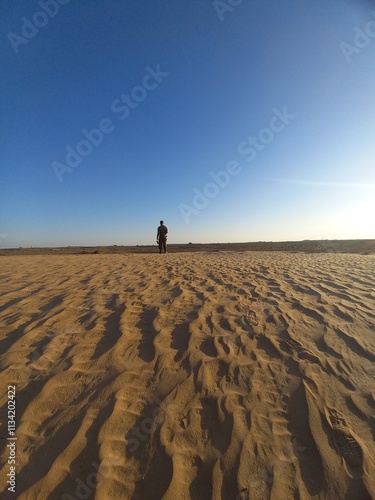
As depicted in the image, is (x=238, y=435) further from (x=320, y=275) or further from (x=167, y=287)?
(x=320, y=275)

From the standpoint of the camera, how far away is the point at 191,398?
97.7 inches

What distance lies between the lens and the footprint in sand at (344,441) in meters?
1.91

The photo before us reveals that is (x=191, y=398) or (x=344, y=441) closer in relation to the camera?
(x=344, y=441)

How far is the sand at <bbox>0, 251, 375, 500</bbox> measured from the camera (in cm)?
181

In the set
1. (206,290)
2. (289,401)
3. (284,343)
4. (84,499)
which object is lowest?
(84,499)

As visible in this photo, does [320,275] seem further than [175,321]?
Yes

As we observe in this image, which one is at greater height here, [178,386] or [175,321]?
[175,321]

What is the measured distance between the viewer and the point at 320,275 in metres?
6.93

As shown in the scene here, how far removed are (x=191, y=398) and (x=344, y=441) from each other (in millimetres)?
Answer: 1312

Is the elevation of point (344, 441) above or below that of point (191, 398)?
below

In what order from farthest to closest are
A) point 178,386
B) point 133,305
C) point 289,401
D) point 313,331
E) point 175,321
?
point 133,305
point 175,321
point 313,331
point 178,386
point 289,401

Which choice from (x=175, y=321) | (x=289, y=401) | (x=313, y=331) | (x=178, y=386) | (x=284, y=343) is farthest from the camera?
(x=175, y=321)

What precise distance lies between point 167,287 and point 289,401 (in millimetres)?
3767

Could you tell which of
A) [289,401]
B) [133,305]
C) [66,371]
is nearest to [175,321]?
[133,305]
